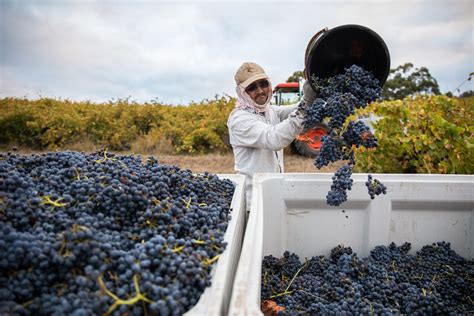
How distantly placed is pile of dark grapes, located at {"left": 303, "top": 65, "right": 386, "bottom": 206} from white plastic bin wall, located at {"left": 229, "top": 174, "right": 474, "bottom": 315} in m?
0.22

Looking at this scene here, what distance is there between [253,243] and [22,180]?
2.47ft

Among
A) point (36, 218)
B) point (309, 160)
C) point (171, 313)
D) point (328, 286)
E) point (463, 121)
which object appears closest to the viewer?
point (171, 313)

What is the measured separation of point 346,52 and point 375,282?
1.22 metres

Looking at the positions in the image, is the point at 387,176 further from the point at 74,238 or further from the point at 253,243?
the point at 74,238

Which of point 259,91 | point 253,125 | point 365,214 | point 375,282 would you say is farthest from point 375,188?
point 259,91

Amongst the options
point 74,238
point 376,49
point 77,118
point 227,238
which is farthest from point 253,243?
point 77,118

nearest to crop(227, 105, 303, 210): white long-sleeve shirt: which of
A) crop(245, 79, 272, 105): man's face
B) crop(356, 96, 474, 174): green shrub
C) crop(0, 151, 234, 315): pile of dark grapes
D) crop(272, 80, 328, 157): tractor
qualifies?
crop(245, 79, 272, 105): man's face

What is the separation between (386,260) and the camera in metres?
1.68

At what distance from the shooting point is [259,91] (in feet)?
8.04

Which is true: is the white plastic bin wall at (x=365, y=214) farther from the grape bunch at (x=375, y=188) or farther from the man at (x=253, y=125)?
the man at (x=253, y=125)

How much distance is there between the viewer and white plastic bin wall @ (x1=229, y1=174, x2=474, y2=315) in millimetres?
1796

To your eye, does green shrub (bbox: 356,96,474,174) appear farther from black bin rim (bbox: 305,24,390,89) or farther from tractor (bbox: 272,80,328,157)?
tractor (bbox: 272,80,328,157)

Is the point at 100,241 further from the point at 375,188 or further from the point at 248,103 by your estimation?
the point at 248,103

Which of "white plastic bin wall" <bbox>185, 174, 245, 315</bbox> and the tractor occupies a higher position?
the tractor
